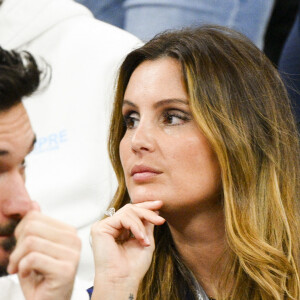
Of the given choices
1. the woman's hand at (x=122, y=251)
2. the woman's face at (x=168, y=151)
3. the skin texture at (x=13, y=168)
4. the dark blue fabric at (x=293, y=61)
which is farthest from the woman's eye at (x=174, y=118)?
the dark blue fabric at (x=293, y=61)

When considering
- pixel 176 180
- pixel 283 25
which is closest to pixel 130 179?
pixel 176 180

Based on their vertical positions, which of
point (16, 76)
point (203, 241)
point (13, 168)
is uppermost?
point (16, 76)

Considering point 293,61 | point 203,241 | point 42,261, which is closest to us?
point 42,261

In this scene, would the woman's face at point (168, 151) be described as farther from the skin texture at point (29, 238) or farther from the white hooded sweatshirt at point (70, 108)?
the skin texture at point (29, 238)

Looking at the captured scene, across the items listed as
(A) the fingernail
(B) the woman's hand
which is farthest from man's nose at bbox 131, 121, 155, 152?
(A) the fingernail

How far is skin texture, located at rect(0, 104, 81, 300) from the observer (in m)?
1.04

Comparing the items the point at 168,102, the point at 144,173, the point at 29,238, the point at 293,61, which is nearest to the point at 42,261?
the point at 29,238

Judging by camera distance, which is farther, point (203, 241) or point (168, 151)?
point (203, 241)

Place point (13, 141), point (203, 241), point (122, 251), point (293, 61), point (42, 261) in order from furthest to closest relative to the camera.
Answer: point (293, 61) → point (203, 241) → point (122, 251) → point (13, 141) → point (42, 261)

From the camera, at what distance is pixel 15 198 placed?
3.63ft

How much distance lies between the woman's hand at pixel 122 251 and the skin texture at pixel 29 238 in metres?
0.12

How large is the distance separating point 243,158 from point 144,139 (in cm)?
20

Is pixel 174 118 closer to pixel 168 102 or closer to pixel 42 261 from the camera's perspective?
pixel 168 102

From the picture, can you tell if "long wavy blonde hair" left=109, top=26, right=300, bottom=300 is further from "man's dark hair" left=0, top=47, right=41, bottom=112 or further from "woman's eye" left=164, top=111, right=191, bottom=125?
"man's dark hair" left=0, top=47, right=41, bottom=112
